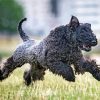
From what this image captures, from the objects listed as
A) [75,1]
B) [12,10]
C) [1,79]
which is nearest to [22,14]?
[12,10]

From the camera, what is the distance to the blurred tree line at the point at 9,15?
218ft

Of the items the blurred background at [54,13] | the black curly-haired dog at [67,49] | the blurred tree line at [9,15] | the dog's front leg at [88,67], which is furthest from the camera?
the blurred background at [54,13]

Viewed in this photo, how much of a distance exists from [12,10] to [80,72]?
198 feet

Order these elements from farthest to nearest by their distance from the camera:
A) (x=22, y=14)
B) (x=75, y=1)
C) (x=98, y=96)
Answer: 1. (x=75, y=1)
2. (x=22, y=14)
3. (x=98, y=96)

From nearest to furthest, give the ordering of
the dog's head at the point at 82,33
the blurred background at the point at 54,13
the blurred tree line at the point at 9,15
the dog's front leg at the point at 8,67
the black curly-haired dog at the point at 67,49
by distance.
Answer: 1. the black curly-haired dog at the point at 67,49
2. the dog's head at the point at 82,33
3. the dog's front leg at the point at 8,67
4. the blurred tree line at the point at 9,15
5. the blurred background at the point at 54,13

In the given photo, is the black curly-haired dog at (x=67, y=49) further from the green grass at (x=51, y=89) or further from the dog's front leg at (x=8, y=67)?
the dog's front leg at (x=8, y=67)

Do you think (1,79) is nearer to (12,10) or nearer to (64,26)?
(64,26)

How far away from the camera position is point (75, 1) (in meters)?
101

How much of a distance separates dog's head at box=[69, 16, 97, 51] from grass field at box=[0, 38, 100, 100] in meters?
0.54

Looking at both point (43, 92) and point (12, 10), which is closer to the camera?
point (43, 92)

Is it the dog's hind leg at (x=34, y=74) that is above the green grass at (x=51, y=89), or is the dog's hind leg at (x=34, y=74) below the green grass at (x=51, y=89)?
above

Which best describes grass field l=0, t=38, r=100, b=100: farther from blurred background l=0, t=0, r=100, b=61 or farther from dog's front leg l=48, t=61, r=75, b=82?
blurred background l=0, t=0, r=100, b=61

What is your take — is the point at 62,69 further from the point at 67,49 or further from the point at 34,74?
the point at 34,74

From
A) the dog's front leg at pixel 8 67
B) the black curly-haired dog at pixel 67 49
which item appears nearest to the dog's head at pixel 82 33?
the black curly-haired dog at pixel 67 49
